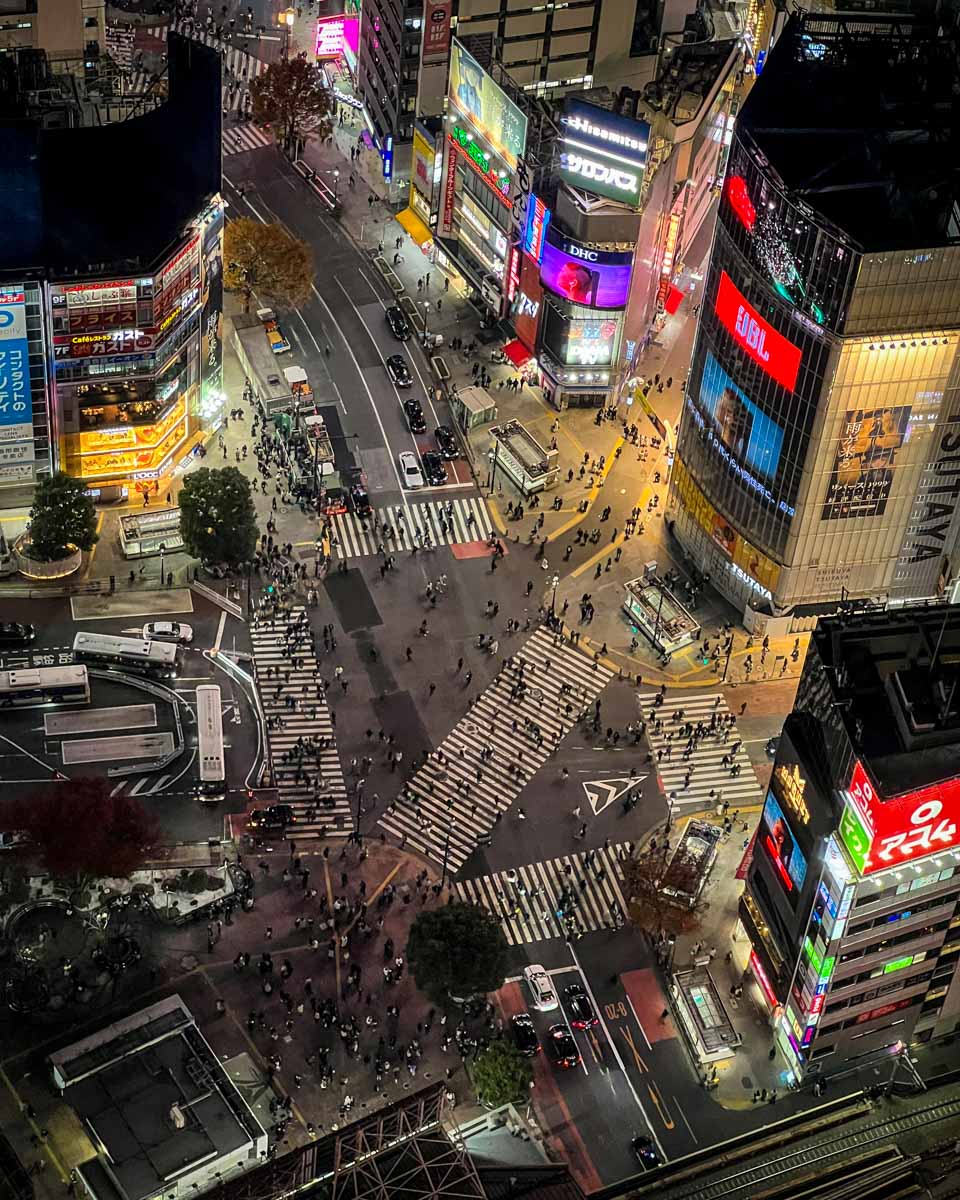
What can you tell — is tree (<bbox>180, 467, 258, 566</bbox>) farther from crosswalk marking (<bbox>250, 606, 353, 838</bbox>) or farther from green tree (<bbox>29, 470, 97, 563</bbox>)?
green tree (<bbox>29, 470, 97, 563</bbox>)

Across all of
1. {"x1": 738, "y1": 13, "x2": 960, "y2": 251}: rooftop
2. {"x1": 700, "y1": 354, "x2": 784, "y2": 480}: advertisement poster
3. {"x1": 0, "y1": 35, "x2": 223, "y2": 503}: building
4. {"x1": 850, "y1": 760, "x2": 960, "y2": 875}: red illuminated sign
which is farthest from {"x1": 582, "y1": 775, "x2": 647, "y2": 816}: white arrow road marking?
{"x1": 0, "y1": 35, "x2": 223, "y2": 503}: building

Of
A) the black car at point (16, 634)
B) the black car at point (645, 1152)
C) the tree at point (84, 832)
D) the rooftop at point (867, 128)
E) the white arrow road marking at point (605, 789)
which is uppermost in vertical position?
the rooftop at point (867, 128)

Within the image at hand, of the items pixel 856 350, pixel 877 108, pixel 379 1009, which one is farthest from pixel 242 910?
pixel 877 108

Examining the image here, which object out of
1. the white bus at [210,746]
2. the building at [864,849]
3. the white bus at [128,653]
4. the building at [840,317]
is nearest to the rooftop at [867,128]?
the building at [840,317]

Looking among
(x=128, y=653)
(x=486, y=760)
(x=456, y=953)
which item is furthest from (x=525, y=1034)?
(x=128, y=653)

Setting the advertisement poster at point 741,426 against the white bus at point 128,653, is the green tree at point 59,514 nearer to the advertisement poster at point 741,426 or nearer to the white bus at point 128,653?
the white bus at point 128,653

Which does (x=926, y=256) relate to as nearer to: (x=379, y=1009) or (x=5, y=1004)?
(x=379, y=1009)
